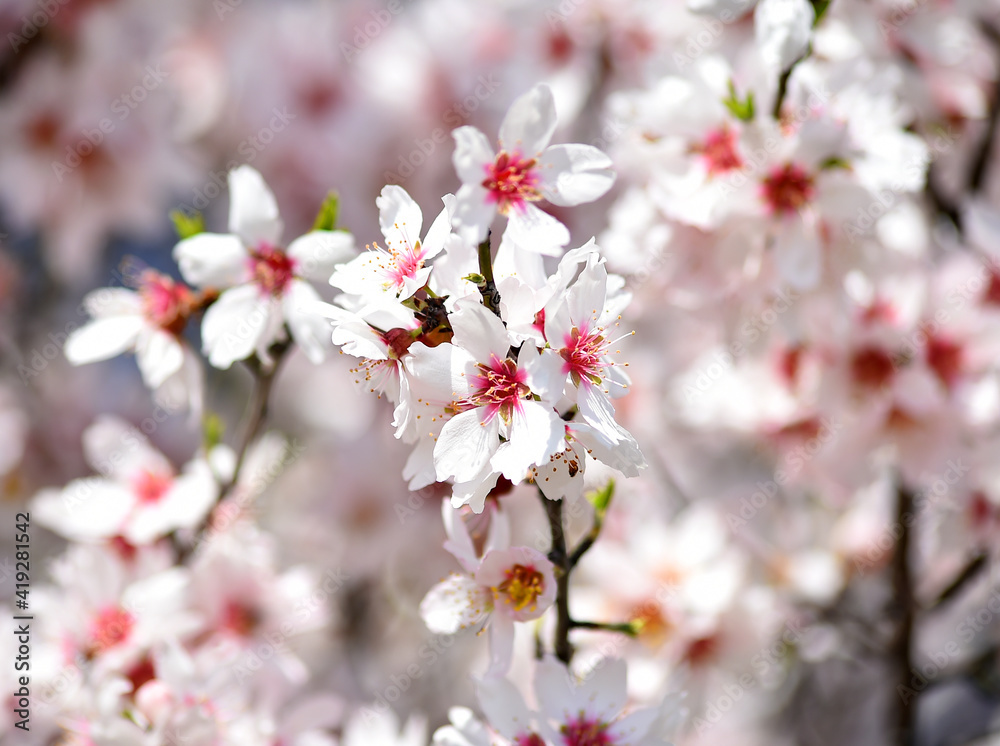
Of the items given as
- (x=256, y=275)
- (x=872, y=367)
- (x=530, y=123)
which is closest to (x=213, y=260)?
(x=256, y=275)

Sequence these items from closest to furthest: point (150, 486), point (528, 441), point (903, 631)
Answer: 1. point (528, 441)
2. point (150, 486)
3. point (903, 631)

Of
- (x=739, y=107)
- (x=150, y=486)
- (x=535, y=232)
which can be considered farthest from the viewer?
(x=150, y=486)

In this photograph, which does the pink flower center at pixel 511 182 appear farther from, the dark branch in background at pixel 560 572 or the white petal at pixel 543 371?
the dark branch in background at pixel 560 572

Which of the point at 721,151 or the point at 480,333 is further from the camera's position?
the point at 721,151

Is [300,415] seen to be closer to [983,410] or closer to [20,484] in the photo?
[20,484]

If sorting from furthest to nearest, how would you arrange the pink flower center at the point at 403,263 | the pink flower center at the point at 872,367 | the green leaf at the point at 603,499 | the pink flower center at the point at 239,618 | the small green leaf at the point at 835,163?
the pink flower center at the point at 872,367, the pink flower center at the point at 239,618, the small green leaf at the point at 835,163, the green leaf at the point at 603,499, the pink flower center at the point at 403,263

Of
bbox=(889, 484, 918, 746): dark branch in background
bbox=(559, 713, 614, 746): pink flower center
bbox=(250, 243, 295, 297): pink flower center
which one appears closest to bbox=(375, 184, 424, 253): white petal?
bbox=(250, 243, 295, 297): pink flower center

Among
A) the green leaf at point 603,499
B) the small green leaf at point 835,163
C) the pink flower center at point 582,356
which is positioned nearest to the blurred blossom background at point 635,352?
the small green leaf at point 835,163

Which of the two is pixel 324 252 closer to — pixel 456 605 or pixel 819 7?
pixel 456 605
